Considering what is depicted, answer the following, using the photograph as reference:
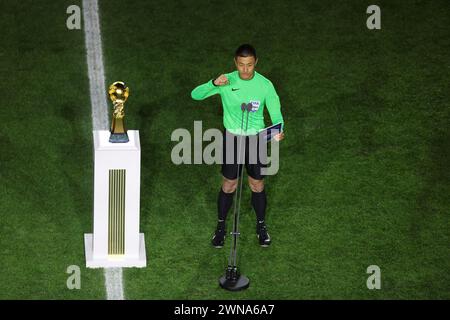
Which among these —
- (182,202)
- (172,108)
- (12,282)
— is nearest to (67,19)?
(172,108)

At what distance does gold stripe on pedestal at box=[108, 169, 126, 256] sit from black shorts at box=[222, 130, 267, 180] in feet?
3.29

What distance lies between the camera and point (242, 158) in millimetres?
15648

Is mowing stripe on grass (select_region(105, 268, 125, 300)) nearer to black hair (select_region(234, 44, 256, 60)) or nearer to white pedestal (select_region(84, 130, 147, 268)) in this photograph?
white pedestal (select_region(84, 130, 147, 268))

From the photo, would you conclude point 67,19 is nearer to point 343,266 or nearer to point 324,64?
point 324,64

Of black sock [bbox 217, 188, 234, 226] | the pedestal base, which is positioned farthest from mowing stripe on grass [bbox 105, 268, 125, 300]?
black sock [bbox 217, 188, 234, 226]

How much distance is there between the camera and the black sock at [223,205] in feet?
52.5

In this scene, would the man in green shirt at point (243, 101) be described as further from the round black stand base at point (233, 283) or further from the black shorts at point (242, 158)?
the round black stand base at point (233, 283)

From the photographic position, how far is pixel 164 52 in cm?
1938

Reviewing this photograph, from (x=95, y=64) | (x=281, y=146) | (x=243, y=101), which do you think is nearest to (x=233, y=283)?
(x=243, y=101)

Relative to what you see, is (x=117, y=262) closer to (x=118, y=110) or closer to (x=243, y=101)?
(x=118, y=110)

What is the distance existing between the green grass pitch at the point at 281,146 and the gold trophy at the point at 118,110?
1.24 meters

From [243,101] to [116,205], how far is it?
1.45 m

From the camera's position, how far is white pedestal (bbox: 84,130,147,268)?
15.2 m

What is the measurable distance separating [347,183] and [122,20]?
13.2ft
